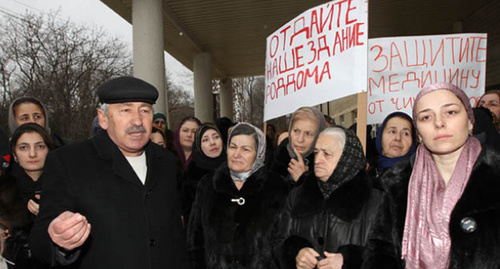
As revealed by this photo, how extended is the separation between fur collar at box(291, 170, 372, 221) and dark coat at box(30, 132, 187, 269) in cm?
A: 90

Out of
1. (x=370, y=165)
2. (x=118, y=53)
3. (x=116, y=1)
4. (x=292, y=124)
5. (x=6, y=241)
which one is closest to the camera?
(x=6, y=241)

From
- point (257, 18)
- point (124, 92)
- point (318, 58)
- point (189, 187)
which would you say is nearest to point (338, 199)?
point (124, 92)

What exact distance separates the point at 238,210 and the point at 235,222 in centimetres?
9

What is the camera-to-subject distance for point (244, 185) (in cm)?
306

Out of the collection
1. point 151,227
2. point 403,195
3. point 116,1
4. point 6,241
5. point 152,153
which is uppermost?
point 116,1

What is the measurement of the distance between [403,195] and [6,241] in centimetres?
272

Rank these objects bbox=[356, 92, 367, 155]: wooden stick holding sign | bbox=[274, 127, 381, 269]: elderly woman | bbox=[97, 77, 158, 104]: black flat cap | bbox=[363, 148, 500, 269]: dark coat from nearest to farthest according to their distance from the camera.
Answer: bbox=[363, 148, 500, 269]: dark coat → bbox=[97, 77, 158, 104]: black flat cap → bbox=[274, 127, 381, 269]: elderly woman → bbox=[356, 92, 367, 155]: wooden stick holding sign

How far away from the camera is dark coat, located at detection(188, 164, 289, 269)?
2879 millimetres

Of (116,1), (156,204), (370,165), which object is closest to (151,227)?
(156,204)

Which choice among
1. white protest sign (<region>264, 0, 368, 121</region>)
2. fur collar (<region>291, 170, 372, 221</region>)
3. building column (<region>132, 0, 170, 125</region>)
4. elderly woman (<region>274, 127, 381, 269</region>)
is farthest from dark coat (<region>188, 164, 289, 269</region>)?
building column (<region>132, 0, 170, 125</region>)

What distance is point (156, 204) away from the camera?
2242 mm

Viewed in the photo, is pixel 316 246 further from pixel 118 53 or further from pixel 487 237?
pixel 118 53

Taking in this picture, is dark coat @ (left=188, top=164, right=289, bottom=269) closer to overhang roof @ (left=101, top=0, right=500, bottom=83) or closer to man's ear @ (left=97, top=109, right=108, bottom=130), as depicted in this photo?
man's ear @ (left=97, top=109, right=108, bottom=130)

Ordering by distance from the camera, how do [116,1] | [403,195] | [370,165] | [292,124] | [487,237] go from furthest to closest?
[116,1] < [370,165] < [292,124] < [403,195] < [487,237]
